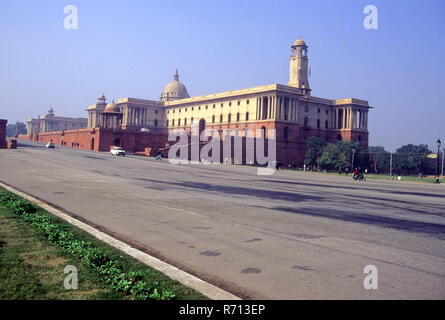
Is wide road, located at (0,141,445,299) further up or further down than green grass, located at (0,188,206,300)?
further down

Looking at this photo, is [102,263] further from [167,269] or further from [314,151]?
[314,151]

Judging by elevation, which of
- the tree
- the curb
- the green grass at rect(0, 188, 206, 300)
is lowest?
the curb

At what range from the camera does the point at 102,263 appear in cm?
624

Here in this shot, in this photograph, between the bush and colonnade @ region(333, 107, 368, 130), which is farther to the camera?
colonnade @ region(333, 107, 368, 130)

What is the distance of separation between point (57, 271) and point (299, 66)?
9717 centimetres

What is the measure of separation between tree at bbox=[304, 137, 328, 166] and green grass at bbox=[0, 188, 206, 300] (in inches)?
3082

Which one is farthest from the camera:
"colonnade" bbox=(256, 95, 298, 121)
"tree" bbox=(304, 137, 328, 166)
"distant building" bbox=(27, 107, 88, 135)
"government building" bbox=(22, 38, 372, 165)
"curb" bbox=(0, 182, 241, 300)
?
"distant building" bbox=(27, 107, 88, 135)

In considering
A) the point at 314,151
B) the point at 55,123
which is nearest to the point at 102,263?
the point at 314,151

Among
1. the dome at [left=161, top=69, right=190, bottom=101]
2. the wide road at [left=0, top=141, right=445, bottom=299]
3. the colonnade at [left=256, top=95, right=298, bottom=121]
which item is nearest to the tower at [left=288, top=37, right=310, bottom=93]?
the colonnade at [left=256, top=95, right=298, bottom=121]

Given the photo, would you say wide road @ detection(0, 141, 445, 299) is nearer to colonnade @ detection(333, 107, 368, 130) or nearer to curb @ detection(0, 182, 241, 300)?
curb @ detection(0, 182, 241, 300)

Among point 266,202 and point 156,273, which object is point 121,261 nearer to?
point 156,273

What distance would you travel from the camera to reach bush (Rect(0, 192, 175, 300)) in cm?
506

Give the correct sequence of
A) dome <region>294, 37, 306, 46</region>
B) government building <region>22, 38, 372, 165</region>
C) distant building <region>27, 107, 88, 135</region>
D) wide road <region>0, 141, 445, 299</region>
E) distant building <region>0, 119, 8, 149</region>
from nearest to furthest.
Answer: wide road <region>0, 141, 445, 299</region> < distant building <region>0, 119, 8, 149</region> < government building <region>22, 38, 372, 165</region> < dome <region>294, 37, 306, 46</region> < distant building <region>27, 107, 88, 135</region>
